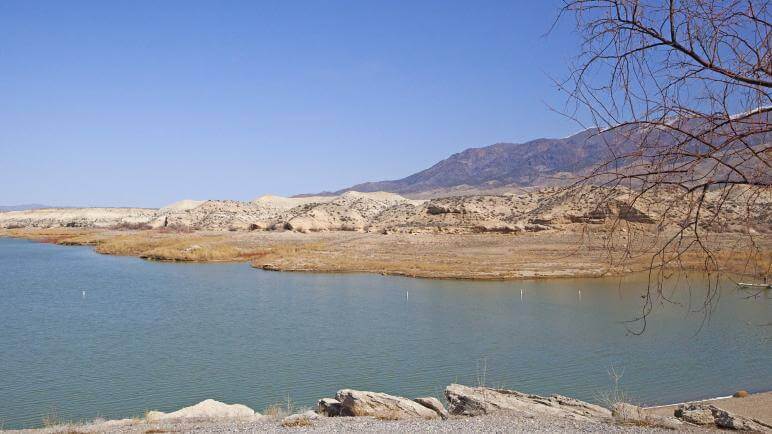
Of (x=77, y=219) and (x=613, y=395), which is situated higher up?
(x=77, y=219)

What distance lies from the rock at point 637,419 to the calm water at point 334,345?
13.8ft

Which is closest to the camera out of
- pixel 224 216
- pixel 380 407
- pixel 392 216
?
pixel 380 407

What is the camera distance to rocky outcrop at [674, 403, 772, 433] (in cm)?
712

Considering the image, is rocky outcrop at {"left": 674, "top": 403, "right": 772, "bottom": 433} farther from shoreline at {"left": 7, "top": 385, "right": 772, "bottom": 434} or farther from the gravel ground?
the gravel ground

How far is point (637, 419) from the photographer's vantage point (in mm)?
7211

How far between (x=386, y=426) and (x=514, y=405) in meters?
1.94

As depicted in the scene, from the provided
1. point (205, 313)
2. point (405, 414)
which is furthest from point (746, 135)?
point (205, 313)

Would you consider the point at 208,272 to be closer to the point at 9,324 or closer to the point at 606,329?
the point at 9,324

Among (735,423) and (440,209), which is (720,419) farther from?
(440,209)

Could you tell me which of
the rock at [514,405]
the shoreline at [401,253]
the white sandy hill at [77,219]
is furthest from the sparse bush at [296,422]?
the white sandy hill at [77,219]

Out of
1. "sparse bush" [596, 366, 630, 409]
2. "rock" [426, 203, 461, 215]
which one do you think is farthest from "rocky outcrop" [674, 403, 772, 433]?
"rock" [426, 203, 461, 215]

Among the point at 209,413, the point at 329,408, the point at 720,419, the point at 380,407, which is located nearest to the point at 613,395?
the point at 720,419

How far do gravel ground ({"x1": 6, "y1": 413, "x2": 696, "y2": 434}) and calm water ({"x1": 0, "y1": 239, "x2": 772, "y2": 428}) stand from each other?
3.33 meters

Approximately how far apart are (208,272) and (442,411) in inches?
1093
